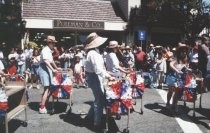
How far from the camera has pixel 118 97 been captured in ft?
26.9

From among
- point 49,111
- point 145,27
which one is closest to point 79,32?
point 145,27

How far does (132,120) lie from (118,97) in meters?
1.65

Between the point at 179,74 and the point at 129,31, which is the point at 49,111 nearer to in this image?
the point at 179,74

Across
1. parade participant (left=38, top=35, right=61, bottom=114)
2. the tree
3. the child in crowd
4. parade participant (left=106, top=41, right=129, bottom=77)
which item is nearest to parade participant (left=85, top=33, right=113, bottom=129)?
parade participant (left=106, top=41, right=129, bottom=77)

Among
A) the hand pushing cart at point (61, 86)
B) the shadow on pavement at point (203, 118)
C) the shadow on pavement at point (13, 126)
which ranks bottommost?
the shadow on pavement at point (203, 118)

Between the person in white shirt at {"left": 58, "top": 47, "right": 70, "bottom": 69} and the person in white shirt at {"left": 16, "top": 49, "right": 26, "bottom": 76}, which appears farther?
the person in white shirt at {"left": 58, "top": 47, "right": 70, "bottom": 69}

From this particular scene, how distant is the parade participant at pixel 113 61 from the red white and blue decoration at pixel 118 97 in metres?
1.84

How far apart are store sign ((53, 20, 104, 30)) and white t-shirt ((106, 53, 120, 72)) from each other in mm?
19082

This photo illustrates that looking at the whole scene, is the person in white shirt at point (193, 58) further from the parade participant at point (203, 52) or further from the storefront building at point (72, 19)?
the storefront building at point (72, 19)

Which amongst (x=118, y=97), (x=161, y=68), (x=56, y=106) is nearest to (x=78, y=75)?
(x=161, y=68)

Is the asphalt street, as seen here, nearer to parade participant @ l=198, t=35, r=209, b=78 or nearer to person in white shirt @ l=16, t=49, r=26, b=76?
parade participant @ l=198, t=35, r=209, b=78

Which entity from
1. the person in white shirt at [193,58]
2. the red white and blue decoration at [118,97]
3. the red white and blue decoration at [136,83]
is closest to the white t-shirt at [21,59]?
the person in white shirt at [193,58]

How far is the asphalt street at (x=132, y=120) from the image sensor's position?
28.6 feet

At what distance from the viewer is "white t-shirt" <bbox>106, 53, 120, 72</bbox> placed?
33.2 ft
